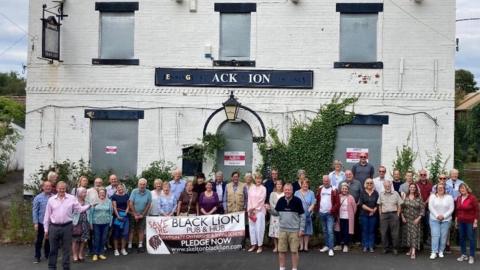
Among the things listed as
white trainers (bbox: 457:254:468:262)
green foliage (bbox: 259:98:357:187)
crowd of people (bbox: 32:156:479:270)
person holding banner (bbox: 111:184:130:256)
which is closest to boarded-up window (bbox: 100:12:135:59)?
green foliage (bbox: 259:98:357:187)

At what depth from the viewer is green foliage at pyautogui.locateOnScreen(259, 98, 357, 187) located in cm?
1662

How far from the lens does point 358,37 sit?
1694 cm

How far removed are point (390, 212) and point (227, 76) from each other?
265 inches

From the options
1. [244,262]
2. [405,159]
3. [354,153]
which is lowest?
[244,262]

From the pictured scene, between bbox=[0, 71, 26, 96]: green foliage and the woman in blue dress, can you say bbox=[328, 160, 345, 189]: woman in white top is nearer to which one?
the woman in blue dress

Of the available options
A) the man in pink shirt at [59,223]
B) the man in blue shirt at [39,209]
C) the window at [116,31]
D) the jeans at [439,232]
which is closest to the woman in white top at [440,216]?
the jeans at [439,232]

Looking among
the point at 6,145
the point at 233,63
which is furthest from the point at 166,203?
the point at 6,145

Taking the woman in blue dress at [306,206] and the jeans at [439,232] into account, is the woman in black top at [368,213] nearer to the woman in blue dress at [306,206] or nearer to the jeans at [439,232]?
the woman in blue dress at [306,206]

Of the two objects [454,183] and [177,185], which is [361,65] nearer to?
[454,183]

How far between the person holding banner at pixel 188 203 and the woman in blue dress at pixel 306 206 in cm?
238

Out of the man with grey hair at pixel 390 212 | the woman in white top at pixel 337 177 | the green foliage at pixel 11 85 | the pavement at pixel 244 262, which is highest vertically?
the green foliage at pixel 11 85

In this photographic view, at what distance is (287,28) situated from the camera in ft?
55.8

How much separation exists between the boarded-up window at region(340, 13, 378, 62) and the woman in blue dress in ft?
17.8

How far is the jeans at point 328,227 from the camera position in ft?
42.2
